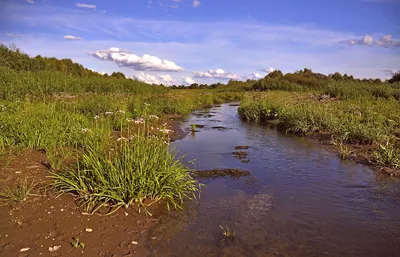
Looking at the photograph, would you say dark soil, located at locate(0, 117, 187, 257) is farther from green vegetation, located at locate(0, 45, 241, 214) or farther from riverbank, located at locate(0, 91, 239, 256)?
green vegetation, located at locate(0, 45, 241, 214)

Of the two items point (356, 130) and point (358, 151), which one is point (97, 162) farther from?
point (356, 130)

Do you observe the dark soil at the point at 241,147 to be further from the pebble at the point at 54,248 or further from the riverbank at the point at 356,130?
the pebble at the point at 54,248

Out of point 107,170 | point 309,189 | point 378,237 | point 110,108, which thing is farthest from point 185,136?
point 378,237

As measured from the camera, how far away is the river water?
4562 mm

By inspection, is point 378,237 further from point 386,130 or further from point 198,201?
point 386,130

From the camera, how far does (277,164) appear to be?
9.10 metres

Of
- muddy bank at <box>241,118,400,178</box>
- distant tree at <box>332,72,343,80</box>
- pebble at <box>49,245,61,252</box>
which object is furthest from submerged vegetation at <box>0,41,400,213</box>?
distant tree at <box>332,72,343,80</box>

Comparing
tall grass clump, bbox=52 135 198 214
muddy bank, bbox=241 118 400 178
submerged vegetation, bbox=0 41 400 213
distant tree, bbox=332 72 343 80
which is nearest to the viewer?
tall grass clump, bbox=52 135 198 214

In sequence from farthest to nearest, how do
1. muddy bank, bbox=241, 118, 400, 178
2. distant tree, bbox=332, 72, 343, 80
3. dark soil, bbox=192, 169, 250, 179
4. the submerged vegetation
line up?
distant tree, bbox=332, 72, 343, 80 → muddy bank, bbox=241, 118, 400, 178 → dark soil, bbox=192, 169, 250, 179 → the submerged vegetation

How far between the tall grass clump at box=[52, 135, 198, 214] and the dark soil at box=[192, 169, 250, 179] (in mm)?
1715

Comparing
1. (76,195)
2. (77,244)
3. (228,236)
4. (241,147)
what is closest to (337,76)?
(241,147)

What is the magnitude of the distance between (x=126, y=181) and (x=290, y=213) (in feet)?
9.59

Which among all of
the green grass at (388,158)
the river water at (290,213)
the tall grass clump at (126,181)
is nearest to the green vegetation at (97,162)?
the tall grass clump at (126,181)

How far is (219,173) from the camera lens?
8.01 meters
